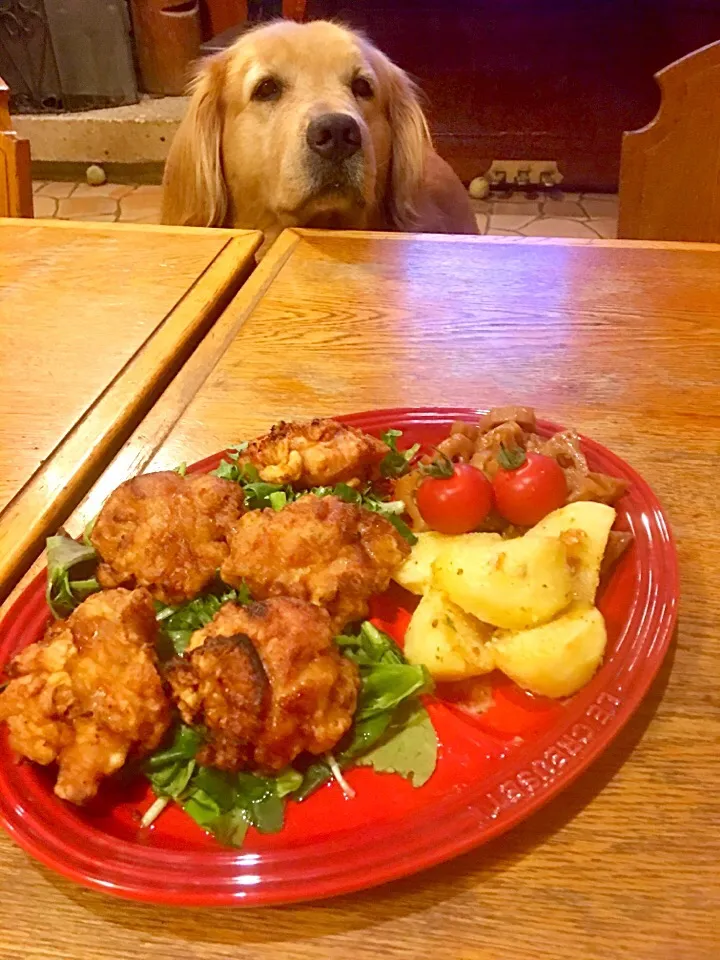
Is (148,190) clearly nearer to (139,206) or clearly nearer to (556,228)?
(139,206)

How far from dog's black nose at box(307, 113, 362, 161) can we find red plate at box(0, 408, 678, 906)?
57.3 inches

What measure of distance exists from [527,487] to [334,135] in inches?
53.7

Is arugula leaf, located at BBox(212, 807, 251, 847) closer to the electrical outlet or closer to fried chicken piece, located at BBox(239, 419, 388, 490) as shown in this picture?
fried chicken piece, located at BBox(239, 419, 388, 490)

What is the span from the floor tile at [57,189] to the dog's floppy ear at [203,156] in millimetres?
2866

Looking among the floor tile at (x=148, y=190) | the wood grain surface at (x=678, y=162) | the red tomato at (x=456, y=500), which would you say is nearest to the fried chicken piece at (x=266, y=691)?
the red tomato at (x=456, y=500)

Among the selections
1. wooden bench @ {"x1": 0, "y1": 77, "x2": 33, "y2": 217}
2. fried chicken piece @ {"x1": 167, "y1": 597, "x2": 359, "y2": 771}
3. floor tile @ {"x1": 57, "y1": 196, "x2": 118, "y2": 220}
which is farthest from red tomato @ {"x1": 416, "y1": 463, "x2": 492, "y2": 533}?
floor tile @ {"x1": 57, "y1": 196, "x2": 118, "y2": 220}

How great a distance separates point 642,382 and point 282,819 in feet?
2.83

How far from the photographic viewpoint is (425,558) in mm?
915

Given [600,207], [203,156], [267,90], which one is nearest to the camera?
[267,90]

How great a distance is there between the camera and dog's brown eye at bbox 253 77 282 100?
216 centimetres

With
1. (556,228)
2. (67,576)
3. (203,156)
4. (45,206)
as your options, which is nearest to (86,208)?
(45,206)

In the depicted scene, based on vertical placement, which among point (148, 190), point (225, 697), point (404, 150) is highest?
point (404, 150)

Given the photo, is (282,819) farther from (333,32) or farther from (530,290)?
(333,32)

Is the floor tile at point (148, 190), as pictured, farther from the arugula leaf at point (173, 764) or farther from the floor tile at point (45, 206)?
the arugula leaf at point (173, 764)
